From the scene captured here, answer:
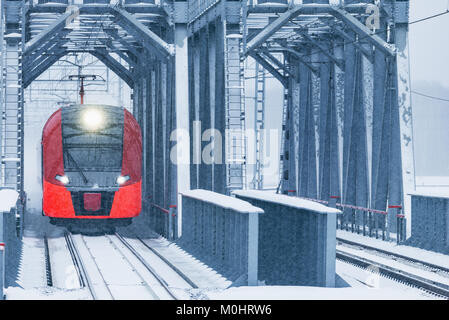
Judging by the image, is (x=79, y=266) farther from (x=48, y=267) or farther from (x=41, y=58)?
(x=41, y=58)

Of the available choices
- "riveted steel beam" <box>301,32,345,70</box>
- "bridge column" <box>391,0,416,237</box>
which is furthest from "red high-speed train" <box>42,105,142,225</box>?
"riveted steel beam" <box>301,32,345,70</box>

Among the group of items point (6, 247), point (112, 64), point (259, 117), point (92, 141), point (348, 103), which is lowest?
point (6, 247)

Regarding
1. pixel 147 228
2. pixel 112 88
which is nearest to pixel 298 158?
pixel 147 228

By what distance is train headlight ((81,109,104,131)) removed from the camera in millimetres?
19812

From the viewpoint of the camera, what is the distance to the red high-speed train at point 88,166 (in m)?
19.5

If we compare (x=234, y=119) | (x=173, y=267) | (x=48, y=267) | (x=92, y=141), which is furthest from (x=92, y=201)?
(x=173, y=267)

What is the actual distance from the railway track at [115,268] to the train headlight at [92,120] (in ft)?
9.38

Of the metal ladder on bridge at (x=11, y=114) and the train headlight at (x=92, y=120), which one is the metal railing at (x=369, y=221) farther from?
the metal ladder on bridge at (x=11, y=114)

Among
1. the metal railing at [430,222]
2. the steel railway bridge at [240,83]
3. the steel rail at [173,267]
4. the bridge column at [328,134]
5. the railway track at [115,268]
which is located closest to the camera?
the railway track at [115,268]

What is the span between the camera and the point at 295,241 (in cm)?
1314

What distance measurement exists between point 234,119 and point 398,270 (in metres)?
5.44

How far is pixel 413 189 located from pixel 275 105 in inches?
2865

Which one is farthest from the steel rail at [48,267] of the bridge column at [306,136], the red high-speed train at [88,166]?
the bridge column at [306,136]

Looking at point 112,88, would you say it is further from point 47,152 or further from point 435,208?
point 435,208
